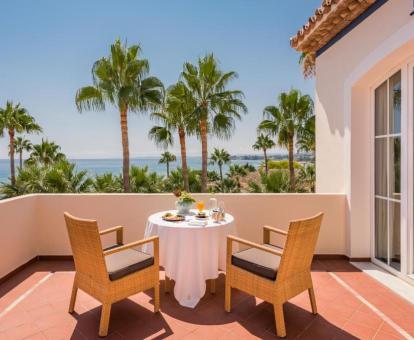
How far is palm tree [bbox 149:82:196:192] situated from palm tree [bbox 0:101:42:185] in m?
14.7

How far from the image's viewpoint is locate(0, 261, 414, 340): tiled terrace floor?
2375 millimetres

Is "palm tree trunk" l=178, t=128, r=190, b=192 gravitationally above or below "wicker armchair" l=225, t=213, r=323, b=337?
above

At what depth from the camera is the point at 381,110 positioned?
398 cm

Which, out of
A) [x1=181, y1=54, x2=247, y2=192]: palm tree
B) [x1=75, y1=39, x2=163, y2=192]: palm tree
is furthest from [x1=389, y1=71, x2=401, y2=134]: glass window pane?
[x1=75, y1=39, x2=163, y2=192]: palm tree

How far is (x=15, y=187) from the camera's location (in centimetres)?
896

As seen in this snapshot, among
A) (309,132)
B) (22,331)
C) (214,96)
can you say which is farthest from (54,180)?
(309,132)

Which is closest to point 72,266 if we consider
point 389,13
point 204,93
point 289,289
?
point 289,289

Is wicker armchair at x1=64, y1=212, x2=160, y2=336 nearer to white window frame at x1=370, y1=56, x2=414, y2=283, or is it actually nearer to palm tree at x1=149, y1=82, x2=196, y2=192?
white window frame at x1=370, y1=56, x2=414, y2=283

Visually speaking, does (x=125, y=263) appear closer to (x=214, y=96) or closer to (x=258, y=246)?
(x=258, y=246)

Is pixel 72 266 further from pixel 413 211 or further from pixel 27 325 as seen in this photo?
pixel 413 211

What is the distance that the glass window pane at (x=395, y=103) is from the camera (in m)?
3.56

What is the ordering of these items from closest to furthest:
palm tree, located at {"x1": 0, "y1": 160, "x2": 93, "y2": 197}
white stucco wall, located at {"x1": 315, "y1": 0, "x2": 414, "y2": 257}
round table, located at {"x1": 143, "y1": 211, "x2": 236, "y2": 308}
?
round table, located at {"x1": 143, "y1": 211, "x2": 236, "y2": 308} → white stucco wall, located at {"x1": 315, "y1": 0, "x2": 414, "y2": 257} → palm tree, located at {"x1": 0, "y1": 160, "x2": 93, "y2": 197}

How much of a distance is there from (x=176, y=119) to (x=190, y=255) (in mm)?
10318

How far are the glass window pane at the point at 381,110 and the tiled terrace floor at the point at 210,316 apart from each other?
2143 mm
